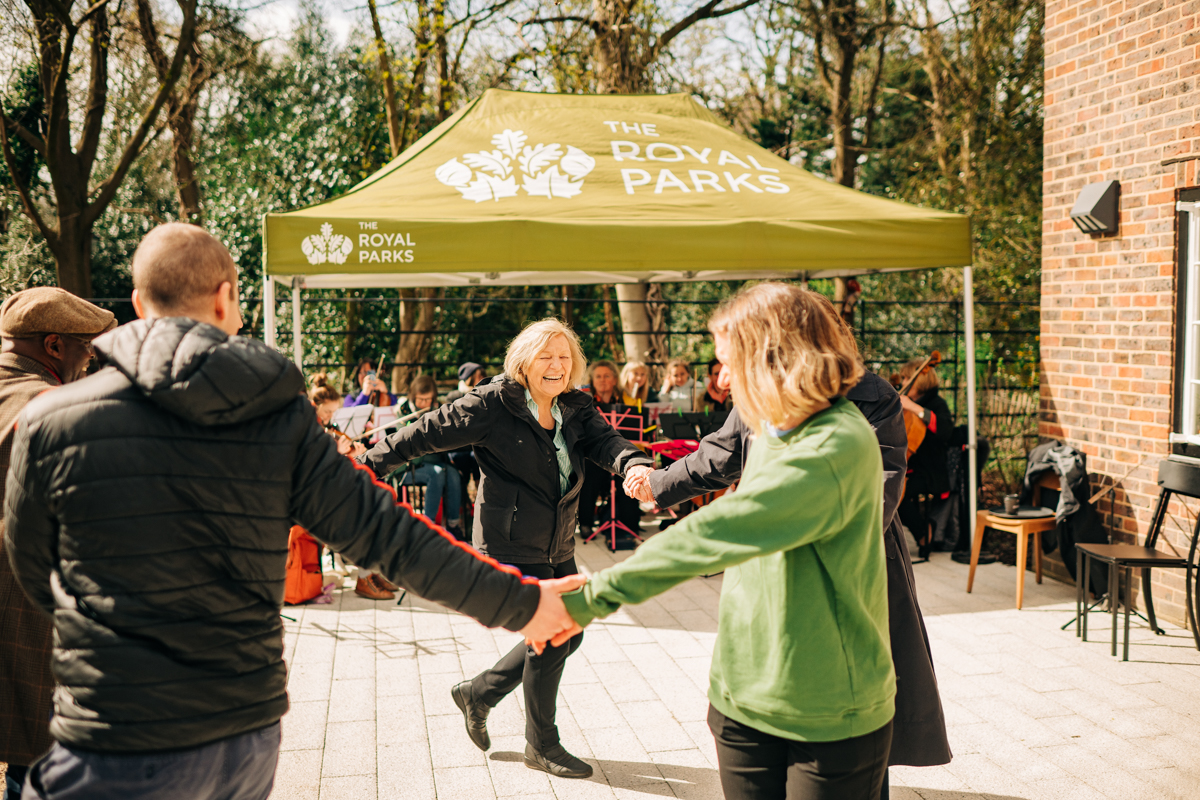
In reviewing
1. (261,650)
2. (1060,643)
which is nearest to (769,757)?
(261,650)

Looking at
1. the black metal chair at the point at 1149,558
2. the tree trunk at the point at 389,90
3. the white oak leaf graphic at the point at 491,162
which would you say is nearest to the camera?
the black metal chair at the point at 1149,558

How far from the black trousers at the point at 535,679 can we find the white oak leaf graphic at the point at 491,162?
142 inches

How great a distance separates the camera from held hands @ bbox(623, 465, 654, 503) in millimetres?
3098

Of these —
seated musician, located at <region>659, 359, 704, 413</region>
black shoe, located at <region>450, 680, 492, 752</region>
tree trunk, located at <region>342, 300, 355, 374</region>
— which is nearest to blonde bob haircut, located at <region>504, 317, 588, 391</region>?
black shoe, located at <region>450, 680, 492, 752</region>

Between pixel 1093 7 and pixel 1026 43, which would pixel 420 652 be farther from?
pixel 1026 43

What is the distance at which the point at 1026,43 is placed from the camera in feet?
44.7

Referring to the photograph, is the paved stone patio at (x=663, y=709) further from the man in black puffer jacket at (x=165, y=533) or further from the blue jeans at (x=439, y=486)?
the man in black puffer jacket at (x=165, y=533)

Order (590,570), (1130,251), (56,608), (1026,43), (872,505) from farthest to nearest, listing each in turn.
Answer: (1026,43)
(590,570)
(1130,251)
(872,505)
(56,608)

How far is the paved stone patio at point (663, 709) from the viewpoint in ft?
10.8

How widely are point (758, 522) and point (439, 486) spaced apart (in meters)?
5.21

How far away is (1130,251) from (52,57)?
10932mm

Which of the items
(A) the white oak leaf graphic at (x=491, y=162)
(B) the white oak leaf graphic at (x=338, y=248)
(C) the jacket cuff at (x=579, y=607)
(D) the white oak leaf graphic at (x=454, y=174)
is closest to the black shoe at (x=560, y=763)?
(C) the jacket cuff at (x=579, y=607)

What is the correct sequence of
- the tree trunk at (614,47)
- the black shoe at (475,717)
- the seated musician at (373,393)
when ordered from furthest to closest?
the tree trunk at (614,47), the seated musician at (373,393), the black shoe at (475,717)

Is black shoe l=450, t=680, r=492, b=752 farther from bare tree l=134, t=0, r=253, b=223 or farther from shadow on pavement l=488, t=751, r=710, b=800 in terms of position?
bare tree l=134, t=0, r=253, b=223
